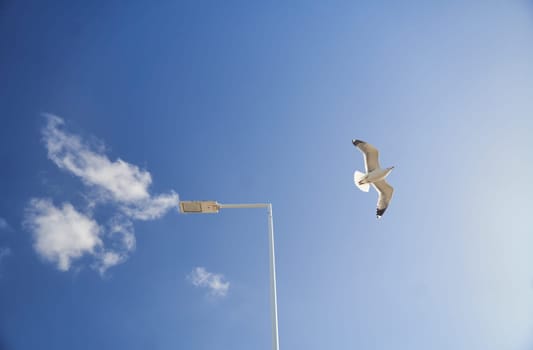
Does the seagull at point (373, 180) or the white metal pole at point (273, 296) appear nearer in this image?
the white metal pole at point (273, 296)

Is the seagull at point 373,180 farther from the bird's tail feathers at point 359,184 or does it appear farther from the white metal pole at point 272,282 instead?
the white metal pole at point 272,282

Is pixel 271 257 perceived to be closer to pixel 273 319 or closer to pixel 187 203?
pixel 273 319

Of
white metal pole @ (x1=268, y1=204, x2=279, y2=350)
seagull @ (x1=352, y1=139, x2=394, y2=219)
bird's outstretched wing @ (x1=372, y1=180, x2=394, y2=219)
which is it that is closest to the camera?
white metal pole @ (x1=268, y1=204, x2=279, y2=350)

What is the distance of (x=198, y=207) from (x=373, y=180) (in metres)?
9.58

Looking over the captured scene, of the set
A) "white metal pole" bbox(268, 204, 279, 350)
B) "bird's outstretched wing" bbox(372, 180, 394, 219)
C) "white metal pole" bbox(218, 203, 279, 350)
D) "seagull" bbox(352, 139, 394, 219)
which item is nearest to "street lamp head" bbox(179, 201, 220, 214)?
"white metal pole" bbox(218, 203, 279, 350)

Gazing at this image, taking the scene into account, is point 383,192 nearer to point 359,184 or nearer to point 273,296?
point 359,184

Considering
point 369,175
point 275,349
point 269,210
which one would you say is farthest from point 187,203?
point 369,175

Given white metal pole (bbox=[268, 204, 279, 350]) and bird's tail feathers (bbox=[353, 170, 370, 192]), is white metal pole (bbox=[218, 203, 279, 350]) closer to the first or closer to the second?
white metal pole (bbox=[268, 204, 279, 350])

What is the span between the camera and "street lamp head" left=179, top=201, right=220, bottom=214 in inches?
278

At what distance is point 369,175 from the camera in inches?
568

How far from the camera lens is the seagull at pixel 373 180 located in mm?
14672

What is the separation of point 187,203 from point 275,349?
3.31 meters

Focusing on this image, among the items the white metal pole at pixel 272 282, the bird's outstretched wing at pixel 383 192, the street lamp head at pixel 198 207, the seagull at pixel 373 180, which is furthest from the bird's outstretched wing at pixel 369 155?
the street lamp head at pixel 198 207

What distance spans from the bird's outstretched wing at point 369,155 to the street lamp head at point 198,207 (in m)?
9.54
